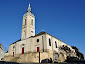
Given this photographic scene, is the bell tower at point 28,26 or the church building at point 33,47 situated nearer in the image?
the church building at point 33,47

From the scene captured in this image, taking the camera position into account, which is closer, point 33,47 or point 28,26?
point 33,47

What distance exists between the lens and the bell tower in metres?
37.2

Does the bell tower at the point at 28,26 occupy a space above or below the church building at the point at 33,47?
above

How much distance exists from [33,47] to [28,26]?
26.7 feet

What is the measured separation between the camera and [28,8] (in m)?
43.5

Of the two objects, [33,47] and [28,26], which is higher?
[28,26]

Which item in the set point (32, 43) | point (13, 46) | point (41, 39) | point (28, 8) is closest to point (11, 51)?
point (13, 46)

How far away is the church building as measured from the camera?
96.3ft

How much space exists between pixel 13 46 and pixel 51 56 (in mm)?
16428

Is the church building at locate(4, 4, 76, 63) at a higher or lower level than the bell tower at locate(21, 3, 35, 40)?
lower

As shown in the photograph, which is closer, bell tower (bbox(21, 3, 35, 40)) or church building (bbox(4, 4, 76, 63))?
church building (bbox(4, 4, 76, 63))

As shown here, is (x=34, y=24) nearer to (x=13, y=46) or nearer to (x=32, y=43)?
(x=32, y=43)

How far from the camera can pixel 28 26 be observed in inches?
1469

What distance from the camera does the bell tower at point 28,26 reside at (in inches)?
1465
